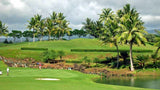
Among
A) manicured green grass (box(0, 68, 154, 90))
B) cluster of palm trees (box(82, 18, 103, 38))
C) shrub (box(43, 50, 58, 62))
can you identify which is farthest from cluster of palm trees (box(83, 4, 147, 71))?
cluster of palm trees (box(82, 18, 103, 38))

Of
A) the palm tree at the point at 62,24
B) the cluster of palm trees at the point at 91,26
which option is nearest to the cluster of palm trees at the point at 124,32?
the palm tree at the point at 62,24

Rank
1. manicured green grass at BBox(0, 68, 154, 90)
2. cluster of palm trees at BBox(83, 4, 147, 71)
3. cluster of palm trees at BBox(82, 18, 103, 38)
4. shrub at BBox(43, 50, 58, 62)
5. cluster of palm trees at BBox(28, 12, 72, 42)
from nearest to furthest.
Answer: manicured green grass at BBox(0, 68, 154, 90) → cluster of palm trees at BBox(83, 4, 147, 71) → shrub at BBox(43, 50, 58, 62) → cluster of palm trees at BBox(28, 12, 72, 42) → cluster of palm trees at BBox(82, 18, 103, 38)

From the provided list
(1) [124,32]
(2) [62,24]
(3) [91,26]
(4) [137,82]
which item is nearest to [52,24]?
(2) [62,24]

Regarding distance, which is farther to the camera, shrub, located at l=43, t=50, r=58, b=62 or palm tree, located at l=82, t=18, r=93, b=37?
palm tree, located at l=82, t=18, r=93, b=37

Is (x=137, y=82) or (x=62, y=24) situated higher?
(x=62, y=24)

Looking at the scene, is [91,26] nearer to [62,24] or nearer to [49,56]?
[62,24]

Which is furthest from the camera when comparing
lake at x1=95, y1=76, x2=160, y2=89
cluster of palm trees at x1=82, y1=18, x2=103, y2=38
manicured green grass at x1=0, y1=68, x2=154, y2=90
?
cluster of palm trees at x1=82, y1=18, x2=103, y2=38

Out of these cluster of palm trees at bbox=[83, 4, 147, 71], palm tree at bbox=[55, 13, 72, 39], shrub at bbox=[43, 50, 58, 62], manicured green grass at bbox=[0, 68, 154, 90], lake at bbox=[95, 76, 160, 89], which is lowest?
lake at bbox=[95, 76, 160, 89]

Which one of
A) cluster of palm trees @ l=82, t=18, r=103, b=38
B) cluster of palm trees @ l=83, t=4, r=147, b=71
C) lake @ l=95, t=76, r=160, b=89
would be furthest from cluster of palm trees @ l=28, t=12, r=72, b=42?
lake @ l=95, t=76, r=160, b=89

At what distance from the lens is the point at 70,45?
107 m

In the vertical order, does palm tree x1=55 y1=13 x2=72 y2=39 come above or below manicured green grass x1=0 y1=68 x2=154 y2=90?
above

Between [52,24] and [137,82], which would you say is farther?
[52,24]

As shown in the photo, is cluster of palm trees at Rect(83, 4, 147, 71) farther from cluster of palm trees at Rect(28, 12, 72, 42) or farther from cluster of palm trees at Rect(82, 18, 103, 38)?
cluster of palm trees at Rect(82, 18, 103, 38)

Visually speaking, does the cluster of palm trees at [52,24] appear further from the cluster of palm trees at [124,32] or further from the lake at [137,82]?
the lake at [137,82]
